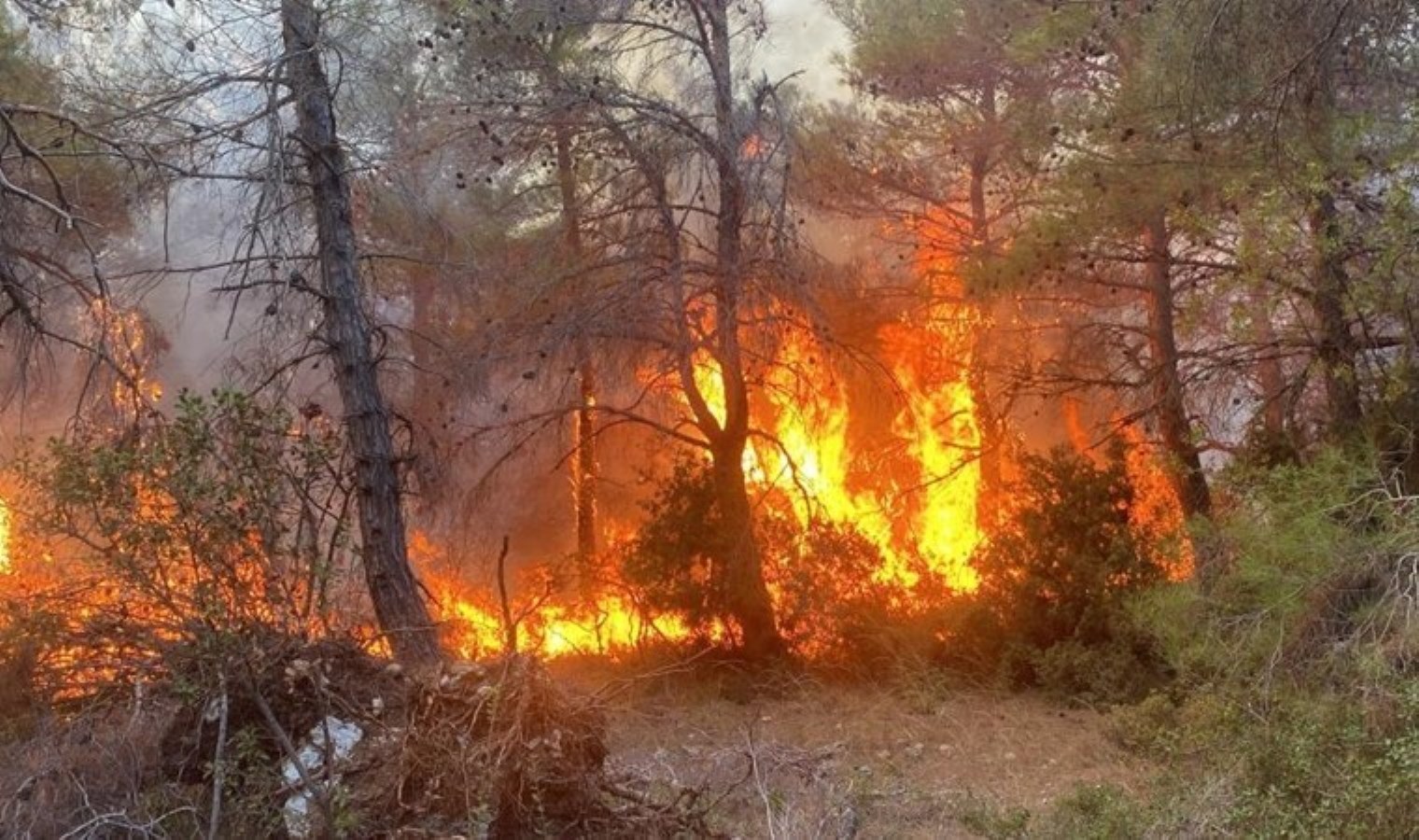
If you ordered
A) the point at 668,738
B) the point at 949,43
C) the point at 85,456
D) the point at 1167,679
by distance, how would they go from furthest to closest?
1. the point at 949,43
2. the point at 1167,679
3. the point at 668,738
4. the point at 85,456

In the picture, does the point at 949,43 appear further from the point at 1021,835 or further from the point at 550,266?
the point at 1021,835

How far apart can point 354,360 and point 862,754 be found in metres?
5.61

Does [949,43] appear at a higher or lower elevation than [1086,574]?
higher

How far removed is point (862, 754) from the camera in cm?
1091

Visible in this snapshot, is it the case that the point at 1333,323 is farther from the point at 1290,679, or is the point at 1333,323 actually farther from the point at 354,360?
the point at 354,360

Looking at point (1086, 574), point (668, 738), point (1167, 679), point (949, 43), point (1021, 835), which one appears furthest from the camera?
point (949, 43)

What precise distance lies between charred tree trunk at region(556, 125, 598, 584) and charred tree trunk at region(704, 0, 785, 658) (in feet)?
4.73

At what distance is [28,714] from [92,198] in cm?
580

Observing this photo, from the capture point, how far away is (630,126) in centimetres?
1225

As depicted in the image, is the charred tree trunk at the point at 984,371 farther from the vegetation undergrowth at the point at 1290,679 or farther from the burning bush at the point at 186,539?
the burning bush at the point at 186,539

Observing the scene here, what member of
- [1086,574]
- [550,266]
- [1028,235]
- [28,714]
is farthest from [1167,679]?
[28,714]

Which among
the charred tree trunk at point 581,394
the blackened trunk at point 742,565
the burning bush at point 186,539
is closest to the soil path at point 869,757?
the blackened trunk at point 742,565

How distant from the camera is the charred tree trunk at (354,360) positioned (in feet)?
32.4

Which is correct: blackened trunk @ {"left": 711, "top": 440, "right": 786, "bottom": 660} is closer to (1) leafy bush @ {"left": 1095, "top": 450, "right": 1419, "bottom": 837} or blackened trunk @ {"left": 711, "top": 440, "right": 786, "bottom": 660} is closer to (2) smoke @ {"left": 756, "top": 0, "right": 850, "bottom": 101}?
(1) leafy bush @ {"left": 1095, "top": 450, "right": 1419, "bottom": 837}
